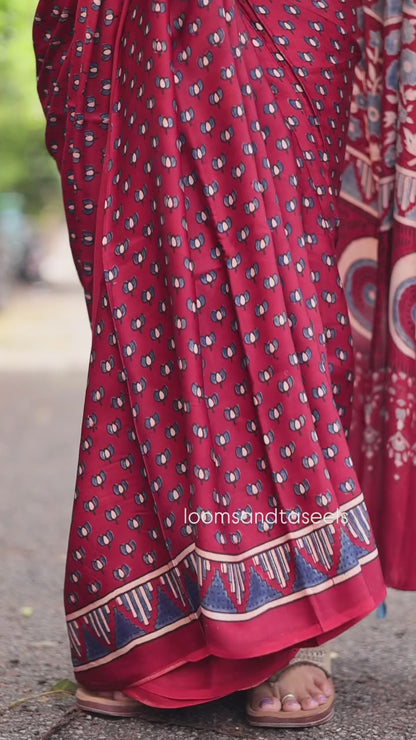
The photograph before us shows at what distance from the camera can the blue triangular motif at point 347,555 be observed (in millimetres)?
1967

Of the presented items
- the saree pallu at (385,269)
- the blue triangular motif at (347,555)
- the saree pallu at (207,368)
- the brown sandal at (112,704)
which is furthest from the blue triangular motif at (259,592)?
the saree pallu at (385,269)

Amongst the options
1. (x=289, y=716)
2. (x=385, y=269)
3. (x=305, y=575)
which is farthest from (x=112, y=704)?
(x=385, y=269)

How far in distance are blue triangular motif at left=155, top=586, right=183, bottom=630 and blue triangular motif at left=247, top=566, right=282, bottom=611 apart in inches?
6.1

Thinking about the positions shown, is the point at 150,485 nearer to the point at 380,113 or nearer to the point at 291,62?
the point at 291,62

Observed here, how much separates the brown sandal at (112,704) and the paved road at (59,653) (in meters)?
0.02

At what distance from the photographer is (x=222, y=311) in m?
2.02

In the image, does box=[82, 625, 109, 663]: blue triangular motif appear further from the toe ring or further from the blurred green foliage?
the blurred green foliage

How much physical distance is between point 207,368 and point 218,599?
16.2 inches

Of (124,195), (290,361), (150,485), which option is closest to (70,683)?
(150,485)

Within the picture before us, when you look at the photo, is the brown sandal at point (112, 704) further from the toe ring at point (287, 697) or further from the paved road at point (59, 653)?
the toe ring at point (287, 697)

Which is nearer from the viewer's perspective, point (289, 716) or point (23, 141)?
point (289, 716)

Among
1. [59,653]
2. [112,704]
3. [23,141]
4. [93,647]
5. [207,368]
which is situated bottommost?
[23,141]

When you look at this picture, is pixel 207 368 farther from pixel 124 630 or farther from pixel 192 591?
pixel 124 630

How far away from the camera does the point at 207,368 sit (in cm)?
202
